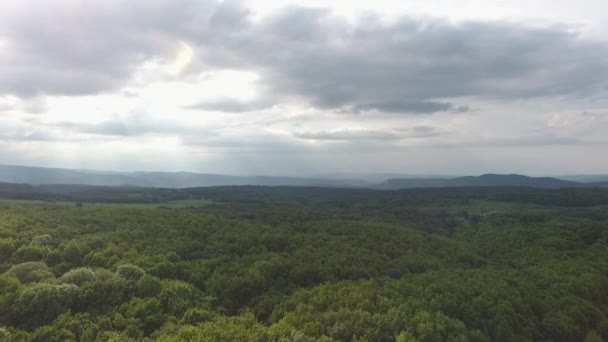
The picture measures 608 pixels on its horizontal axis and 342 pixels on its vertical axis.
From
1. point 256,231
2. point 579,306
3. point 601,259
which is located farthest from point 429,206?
point 579,306

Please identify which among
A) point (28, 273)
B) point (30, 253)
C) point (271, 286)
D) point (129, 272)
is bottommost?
point (271, 286)

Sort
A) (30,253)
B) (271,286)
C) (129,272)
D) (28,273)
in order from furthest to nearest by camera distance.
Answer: (30,253) → (271,286) → (129,272) → (28,273)

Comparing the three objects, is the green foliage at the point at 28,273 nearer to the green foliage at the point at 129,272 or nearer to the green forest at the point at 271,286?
the green forest at the point at 271,286

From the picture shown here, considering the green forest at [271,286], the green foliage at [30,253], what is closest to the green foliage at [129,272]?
the green forest at [271,286]

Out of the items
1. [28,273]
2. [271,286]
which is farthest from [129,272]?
[271,286]

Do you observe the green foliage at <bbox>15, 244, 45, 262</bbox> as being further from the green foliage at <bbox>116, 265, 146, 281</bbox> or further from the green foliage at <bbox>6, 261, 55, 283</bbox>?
the green foliage at <bbox>116, 265, 146, 281</bbox>

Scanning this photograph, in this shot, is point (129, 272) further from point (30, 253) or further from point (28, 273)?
point (30, 253)

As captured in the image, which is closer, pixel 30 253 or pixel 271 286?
pixel 271 286

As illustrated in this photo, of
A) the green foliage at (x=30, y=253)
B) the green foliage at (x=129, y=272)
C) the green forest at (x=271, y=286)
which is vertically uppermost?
the green foliage at (x=30, y=253)
